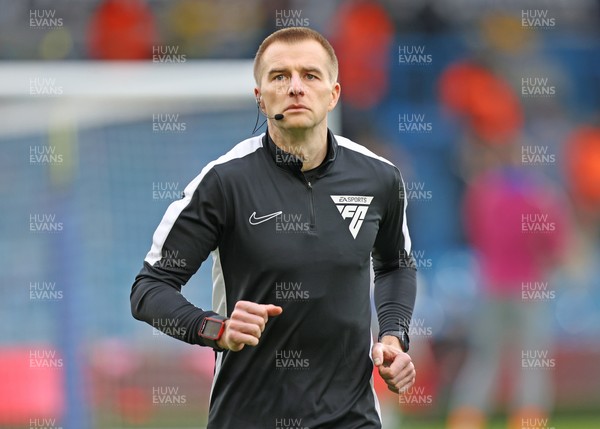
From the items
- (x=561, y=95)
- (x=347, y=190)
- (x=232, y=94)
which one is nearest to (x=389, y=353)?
(x=347, y=190)

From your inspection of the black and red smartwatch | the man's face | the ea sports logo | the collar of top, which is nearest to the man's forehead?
the man's face

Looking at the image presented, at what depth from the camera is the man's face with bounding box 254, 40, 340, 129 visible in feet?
13.4

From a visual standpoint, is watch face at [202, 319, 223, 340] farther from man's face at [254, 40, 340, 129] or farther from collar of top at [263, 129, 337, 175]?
man's face at [254, 40, 340, 129]

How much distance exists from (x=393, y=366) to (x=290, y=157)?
0.81m

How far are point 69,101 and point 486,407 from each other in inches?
159

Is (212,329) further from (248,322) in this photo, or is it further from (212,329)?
(248,322)

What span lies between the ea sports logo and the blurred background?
4042 mm

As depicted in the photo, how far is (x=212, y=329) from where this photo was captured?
3709 millimetres

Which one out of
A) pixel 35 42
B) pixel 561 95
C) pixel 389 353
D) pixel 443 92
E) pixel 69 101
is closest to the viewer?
pixel 389 353

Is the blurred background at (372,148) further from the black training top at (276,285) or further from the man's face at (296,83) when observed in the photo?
the black training top at (276,285)

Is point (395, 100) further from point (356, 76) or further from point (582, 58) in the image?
point (582, 58)

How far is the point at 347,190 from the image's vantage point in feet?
13.6

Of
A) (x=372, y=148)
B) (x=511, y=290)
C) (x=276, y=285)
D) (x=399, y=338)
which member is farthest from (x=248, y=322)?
(x=372, y=148)

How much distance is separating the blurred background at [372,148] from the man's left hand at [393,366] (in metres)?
4.33
